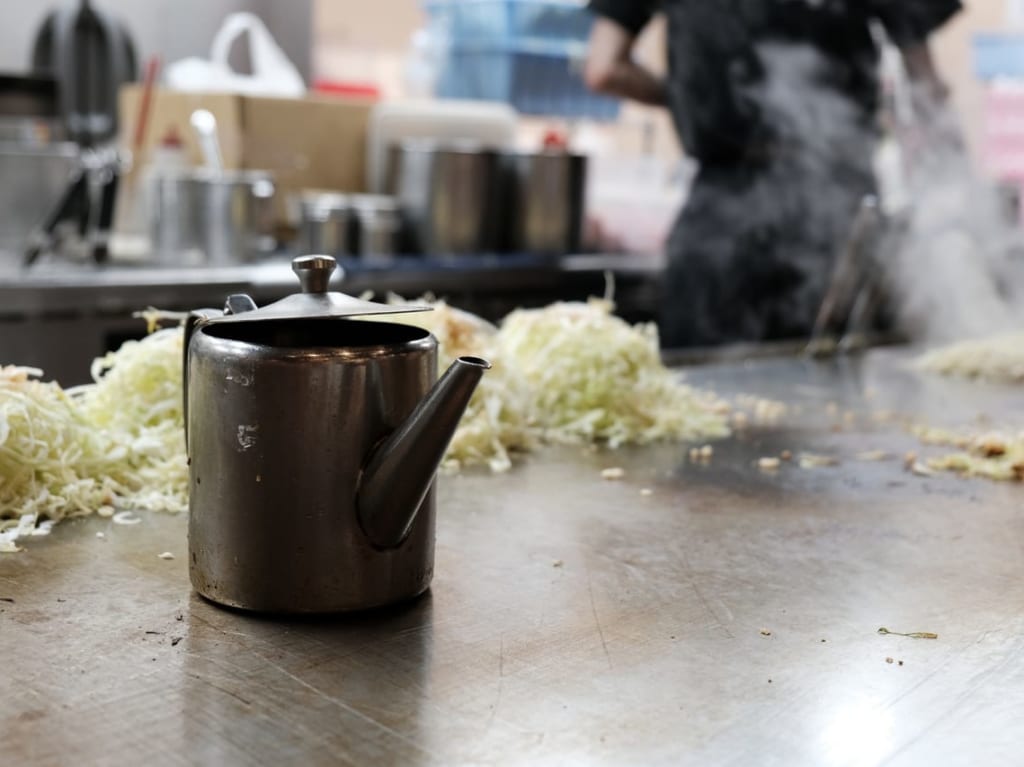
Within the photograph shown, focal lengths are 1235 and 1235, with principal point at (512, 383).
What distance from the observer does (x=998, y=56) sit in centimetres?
655

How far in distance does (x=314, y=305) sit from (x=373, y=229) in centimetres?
292

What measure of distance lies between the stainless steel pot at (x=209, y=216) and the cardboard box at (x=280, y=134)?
18.2 inches

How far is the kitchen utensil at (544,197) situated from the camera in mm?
4324

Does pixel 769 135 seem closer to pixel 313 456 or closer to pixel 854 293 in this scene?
pixel 854 293

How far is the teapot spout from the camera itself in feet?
3.48

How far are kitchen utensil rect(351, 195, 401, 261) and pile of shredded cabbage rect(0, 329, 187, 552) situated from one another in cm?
221

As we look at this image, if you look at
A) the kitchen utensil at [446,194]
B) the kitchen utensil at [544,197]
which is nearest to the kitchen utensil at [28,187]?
the kitchen utensil at [446,194]

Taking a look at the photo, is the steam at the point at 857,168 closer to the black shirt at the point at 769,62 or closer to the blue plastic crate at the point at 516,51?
the black shirt at the point at 769,62

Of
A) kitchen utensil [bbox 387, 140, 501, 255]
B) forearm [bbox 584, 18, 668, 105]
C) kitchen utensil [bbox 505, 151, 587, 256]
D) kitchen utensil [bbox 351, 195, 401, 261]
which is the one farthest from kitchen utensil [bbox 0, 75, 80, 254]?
forearm [bbox 584, 18, 668, 105]

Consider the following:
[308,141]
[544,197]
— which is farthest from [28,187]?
[544,197]

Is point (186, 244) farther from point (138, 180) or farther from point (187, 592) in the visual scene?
point (187, 592)

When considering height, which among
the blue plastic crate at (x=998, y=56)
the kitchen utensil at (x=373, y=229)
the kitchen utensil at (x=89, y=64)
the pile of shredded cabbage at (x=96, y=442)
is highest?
the blue plastic crate at (x=998, y=56)

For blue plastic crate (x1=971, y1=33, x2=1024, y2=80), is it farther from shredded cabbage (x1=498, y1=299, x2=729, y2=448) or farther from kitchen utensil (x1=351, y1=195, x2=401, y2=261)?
shredded cabbage (x1=498, y1=299, x2=729, y2=448)

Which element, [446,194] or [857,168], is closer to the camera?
[857,168]
